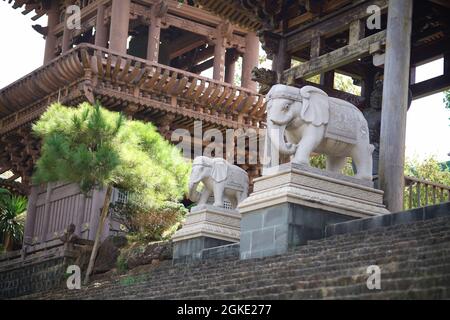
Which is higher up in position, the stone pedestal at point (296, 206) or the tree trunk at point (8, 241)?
the tree trunk at point (8, 241)

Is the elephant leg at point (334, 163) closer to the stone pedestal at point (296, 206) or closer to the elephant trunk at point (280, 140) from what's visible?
the stone pedestal at point (296, 206)

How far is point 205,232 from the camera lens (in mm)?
16969

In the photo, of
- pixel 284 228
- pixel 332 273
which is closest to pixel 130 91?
pixel 284 228

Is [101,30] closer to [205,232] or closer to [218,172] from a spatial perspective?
[218,172]

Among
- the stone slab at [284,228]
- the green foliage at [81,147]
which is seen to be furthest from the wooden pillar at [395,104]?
the green foliage at [81,147]

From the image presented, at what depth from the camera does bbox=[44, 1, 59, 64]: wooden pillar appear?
31.4 metres

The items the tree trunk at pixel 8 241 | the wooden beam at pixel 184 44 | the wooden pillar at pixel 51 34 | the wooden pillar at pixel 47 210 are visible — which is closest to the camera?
the wooden pillar at pixel 47 210

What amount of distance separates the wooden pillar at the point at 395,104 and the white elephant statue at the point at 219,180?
285 centimetres

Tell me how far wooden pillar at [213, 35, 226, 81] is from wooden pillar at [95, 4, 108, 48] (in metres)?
3.03

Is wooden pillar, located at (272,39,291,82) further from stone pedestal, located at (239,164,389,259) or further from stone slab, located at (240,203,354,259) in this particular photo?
stone slab, located at (240,203,354,259)

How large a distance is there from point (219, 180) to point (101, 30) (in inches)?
489

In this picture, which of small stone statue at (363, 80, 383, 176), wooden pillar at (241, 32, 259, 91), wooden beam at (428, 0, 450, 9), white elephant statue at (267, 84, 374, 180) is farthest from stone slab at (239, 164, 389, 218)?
wooden pillar at (241, 32, 259, 91)

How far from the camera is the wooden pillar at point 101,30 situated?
28609 mm

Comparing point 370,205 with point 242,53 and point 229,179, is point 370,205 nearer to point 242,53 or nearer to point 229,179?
point 229,179
